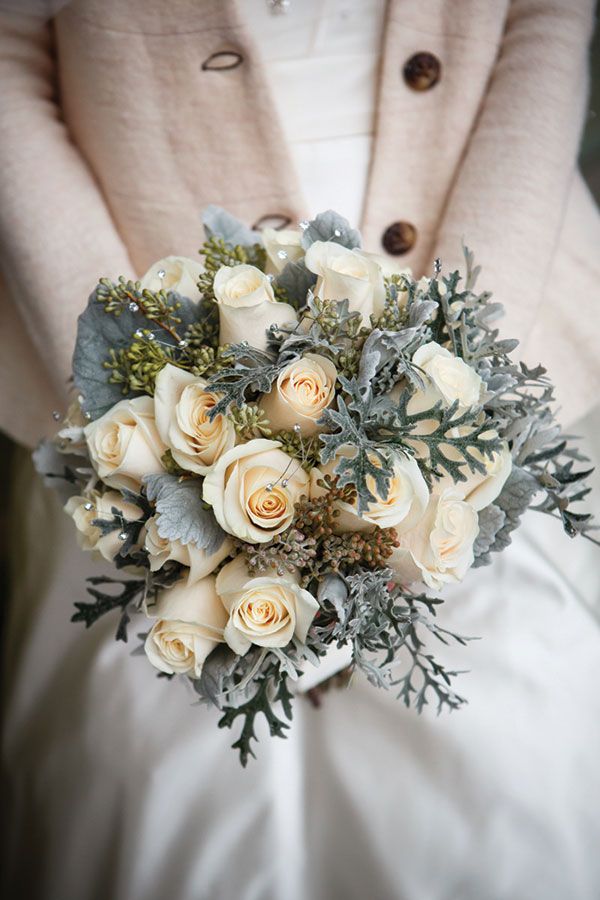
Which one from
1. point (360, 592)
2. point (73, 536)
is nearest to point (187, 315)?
point (360, 592)

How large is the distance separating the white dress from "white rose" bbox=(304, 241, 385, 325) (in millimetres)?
404

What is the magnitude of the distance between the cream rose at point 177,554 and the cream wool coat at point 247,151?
412 millimetres

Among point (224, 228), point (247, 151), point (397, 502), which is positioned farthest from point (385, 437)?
point (247, 151)

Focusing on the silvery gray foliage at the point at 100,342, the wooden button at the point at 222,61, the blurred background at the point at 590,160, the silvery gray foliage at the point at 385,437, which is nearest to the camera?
the silvery gray foliage at the point at 385,437

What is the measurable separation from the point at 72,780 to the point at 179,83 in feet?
2.70

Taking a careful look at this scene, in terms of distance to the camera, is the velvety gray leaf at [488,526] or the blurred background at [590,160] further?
the blurred background at [590,160]

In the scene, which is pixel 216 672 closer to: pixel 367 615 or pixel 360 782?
pixel 367 615

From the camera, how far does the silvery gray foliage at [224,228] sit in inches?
24.0

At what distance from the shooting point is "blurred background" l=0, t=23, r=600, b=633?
117 cm

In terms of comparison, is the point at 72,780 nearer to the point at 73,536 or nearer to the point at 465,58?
the point at 73,536

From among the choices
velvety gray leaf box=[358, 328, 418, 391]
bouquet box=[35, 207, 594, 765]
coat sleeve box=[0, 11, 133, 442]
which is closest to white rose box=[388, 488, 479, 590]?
bouquet box=[35, 207, 594, 765]


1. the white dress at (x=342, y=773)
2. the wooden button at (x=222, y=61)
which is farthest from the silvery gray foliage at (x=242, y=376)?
the wooden button at (x=222, y=61)

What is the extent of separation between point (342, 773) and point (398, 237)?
643 millimetres

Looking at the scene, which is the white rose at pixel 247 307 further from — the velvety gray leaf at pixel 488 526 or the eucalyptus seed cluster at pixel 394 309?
the velvety gray leaf at pixel 488 526
